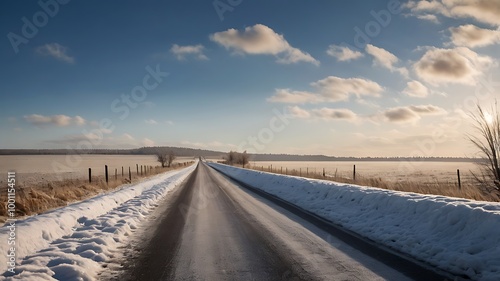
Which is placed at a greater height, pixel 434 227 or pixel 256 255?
pixel 434 227

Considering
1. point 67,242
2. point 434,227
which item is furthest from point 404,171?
point 67,242

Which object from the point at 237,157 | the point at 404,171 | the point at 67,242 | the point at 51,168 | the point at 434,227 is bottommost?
the point at 404,171

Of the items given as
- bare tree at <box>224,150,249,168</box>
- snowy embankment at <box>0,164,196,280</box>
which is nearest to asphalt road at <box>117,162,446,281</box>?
snowy embankment at <box>0,164,196,280</box>

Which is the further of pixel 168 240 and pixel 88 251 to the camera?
pixel 168 240

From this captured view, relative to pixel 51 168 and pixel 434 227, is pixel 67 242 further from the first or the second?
pixel 51 168

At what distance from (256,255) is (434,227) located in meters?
4.14

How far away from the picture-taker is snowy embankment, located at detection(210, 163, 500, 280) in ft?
16.7

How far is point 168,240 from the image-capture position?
7137 mm

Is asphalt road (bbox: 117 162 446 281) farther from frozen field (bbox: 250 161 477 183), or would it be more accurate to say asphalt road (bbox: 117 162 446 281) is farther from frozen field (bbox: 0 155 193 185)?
frozen field (bbox: 0 155 193 185)

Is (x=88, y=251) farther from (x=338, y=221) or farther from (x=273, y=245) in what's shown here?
(x=338, y=221)

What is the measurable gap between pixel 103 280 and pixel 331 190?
1085 cm

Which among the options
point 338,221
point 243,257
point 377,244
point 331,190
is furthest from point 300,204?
point 243,257

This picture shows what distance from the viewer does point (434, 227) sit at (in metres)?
6.86

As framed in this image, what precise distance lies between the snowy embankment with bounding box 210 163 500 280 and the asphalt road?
26.4 inches
